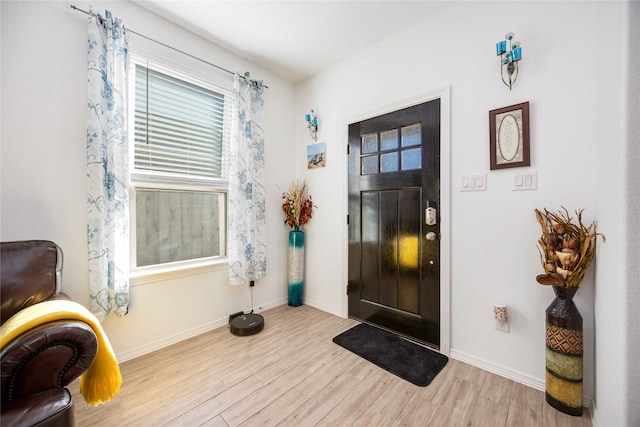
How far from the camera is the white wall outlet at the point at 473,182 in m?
1.78

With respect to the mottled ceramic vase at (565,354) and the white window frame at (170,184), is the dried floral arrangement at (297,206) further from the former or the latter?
the mottled ceramic vase at (565,354)

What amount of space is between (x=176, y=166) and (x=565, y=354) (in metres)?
3.00

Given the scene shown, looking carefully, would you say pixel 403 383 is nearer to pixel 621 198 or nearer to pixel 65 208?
pixel 621 198

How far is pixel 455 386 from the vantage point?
161 centimetres

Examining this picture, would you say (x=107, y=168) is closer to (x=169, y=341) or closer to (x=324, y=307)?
(x=169, y=341)

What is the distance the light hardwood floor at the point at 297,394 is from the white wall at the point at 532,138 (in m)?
0.30

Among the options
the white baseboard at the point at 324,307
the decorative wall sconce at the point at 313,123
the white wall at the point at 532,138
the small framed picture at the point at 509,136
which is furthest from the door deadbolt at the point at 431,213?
the decorative wall sconce at the point at 313,123

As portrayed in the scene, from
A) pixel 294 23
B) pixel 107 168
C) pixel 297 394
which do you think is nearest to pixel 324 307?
pixel 297 394

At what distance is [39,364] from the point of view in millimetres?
956

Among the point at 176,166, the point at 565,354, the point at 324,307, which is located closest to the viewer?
the point at 565,354

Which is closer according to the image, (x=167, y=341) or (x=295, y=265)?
(x=167, y=341)

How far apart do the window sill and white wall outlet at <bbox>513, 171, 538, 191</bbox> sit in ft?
8.14

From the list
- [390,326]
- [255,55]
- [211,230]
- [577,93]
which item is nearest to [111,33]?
[255,55]

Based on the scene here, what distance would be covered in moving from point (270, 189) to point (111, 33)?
174cm
